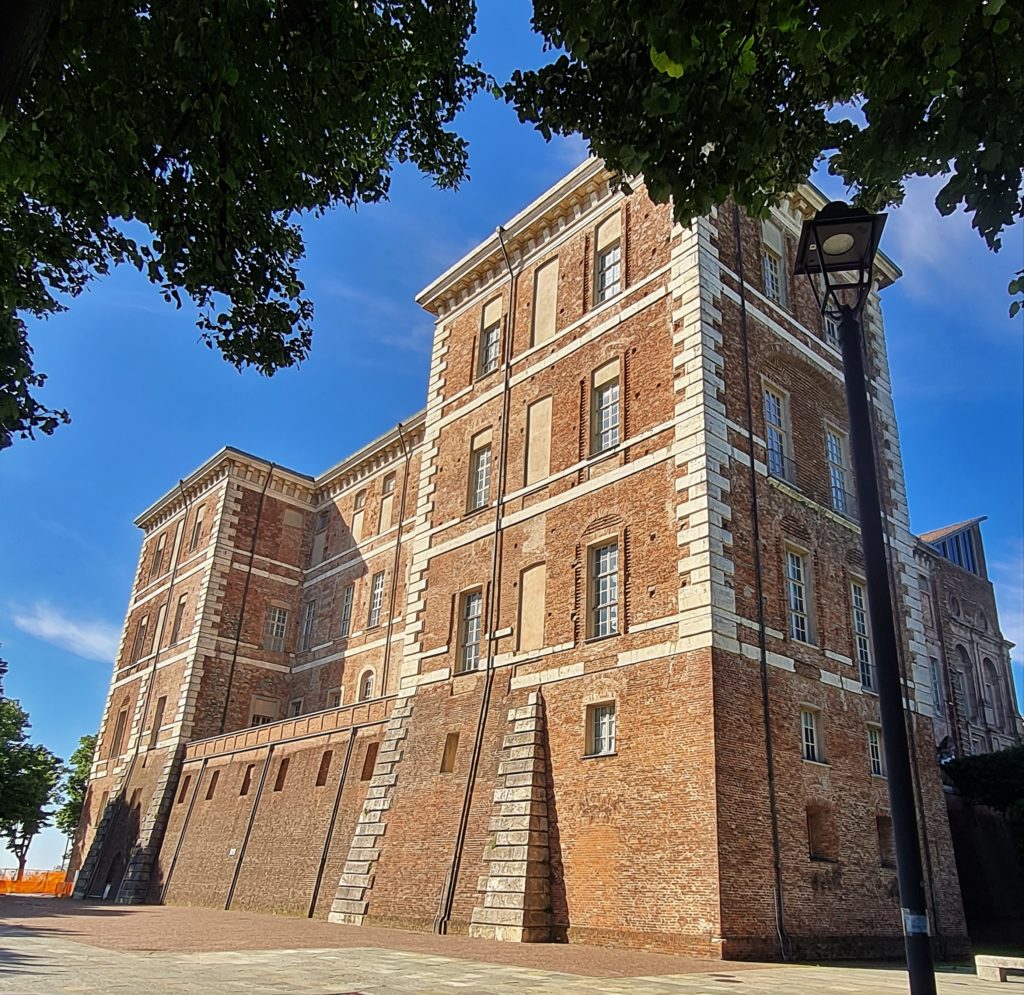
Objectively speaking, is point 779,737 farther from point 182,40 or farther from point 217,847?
point 217,847

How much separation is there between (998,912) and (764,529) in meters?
13.4

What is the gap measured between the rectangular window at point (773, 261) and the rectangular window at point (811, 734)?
385 inches

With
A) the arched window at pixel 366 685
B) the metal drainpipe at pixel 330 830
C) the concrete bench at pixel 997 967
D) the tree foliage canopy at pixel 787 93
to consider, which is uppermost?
the arched window at pixel 366 685

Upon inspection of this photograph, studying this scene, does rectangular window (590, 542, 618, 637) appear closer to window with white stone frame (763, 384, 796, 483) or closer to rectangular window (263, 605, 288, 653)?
window with white stone frame (763, 384, 796, 483)

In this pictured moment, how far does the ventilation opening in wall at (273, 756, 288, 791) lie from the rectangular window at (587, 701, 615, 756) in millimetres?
12601

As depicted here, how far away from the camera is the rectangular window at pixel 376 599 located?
3344 cm

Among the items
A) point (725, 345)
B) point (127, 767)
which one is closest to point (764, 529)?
point (725, 345)

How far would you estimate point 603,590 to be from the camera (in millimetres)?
18625

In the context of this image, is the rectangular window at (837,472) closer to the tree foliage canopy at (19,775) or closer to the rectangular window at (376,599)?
the rectangular window at (376,599)

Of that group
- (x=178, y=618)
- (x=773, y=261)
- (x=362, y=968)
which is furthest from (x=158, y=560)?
(x=362, y=968)

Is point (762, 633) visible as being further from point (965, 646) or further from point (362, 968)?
point (965, 646)

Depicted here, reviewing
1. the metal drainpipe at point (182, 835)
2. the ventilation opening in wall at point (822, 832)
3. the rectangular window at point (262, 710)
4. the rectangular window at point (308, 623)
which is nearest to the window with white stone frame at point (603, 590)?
the ventilation opening in wall at point (822, 832)

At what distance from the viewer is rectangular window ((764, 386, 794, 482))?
19.5m

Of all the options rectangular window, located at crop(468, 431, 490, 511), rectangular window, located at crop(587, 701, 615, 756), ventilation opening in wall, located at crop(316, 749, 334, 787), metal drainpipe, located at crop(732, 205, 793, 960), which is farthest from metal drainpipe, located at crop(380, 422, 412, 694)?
metal drainpipe, located at crop(732, 205, 793, 960)
